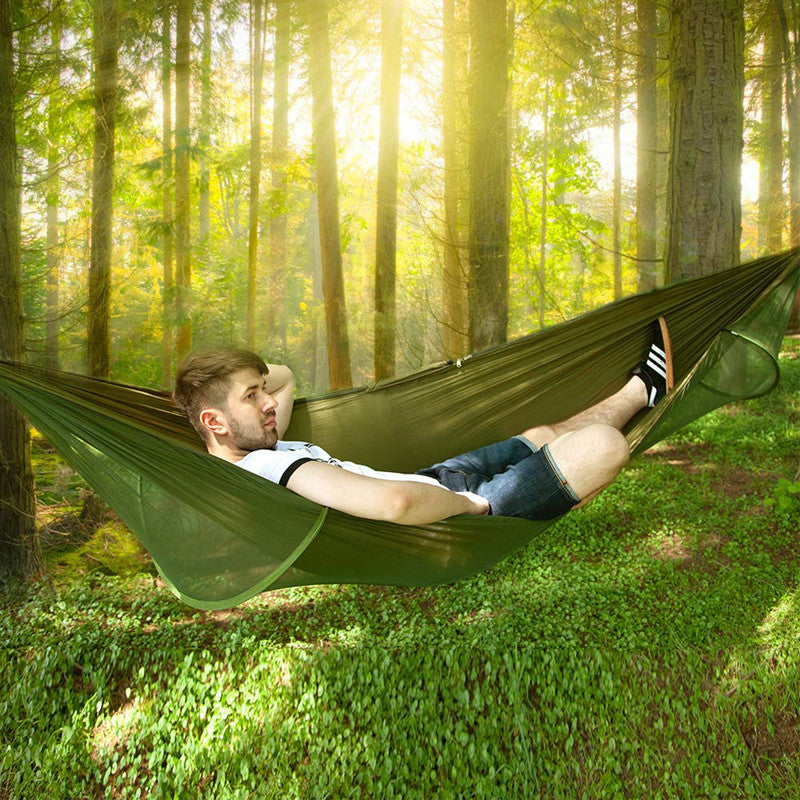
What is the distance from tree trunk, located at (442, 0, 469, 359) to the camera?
17.4 feet

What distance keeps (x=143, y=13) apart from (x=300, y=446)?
345 centimetres

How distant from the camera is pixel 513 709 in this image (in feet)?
6.56

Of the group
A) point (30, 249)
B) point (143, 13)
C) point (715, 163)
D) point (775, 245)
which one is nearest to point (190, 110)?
point (143, 13)

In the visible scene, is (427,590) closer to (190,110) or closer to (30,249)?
(30,249)

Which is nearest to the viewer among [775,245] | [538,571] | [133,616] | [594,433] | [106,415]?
[106,415]

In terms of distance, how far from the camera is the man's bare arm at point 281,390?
1.94 m

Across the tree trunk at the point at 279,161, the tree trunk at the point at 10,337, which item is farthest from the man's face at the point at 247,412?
the tree trunk at the point at 279,161

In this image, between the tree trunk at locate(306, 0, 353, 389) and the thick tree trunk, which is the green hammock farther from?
the thick tree trunk

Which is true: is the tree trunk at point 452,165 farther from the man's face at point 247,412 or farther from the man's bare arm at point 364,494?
the man's bare arm at point 364,494

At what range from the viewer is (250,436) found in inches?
60.3

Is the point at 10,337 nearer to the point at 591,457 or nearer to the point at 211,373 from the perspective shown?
the point at 211,373

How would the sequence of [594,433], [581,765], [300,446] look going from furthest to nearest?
[581,765]
[300,446]
[594,433]

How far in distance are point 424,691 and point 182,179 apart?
4.11 metres

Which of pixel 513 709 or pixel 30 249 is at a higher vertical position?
pixel 30 249
